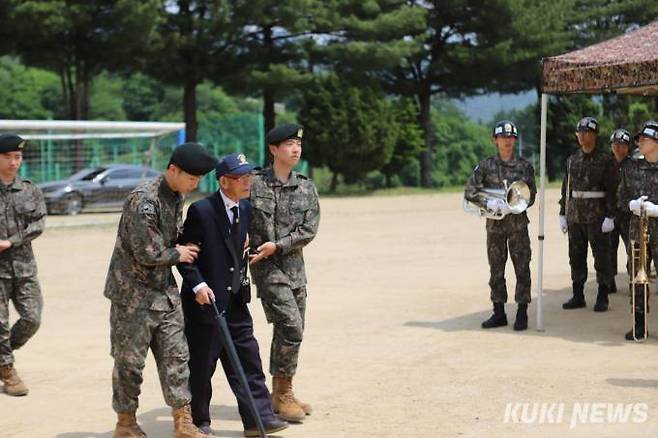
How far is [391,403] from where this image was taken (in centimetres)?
744

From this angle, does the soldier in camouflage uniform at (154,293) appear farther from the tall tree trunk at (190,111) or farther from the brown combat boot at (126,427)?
the tall tree trunk at (190,111)

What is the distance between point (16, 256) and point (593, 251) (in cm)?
633

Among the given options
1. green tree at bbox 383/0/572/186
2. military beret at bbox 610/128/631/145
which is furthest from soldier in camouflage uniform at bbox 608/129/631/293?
green tree at bbox 383/0/572/186

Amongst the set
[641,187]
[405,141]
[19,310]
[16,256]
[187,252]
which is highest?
[405,141]

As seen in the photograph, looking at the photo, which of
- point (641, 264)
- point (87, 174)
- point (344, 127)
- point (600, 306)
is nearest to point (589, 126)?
point (600, 306)

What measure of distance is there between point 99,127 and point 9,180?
1803cm

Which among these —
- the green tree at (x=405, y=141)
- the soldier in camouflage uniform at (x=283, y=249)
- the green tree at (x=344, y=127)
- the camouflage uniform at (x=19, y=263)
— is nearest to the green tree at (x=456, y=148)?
the green tree at (x=405, y=141)

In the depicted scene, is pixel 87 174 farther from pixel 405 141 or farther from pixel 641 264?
pixel 641 264

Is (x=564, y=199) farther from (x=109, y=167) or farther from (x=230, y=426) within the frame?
(x=109, y=167)

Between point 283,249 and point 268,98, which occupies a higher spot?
point 268,98

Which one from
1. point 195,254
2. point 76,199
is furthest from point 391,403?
point 76,199

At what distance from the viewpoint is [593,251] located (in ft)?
38.3

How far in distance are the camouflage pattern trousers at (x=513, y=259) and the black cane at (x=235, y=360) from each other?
4.50 metres

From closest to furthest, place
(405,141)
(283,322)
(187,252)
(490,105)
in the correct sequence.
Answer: (187,252) < (283,322) < (405,141) < (490,105)
